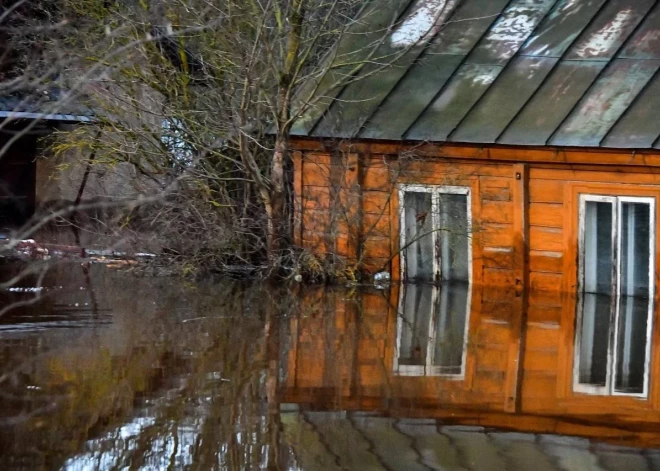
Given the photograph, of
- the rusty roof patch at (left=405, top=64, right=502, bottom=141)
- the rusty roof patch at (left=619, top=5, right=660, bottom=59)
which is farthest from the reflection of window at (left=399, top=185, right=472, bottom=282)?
the rusty roof patch at (left=619, top=5, right=660, bottom=59)

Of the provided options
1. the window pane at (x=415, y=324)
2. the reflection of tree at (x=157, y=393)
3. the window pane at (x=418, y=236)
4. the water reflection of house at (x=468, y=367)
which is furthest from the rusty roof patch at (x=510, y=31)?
the reflection of tree at (x=157, y=393)

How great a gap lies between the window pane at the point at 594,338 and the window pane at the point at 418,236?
2251 mm

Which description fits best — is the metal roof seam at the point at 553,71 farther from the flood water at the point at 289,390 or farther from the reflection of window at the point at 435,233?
the flood water at the point at 289,390

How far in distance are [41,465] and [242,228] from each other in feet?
25.3

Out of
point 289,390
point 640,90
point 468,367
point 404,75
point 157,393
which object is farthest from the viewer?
point 404,75

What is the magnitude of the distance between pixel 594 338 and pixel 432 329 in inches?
68.7

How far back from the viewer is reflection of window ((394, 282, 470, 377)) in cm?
953

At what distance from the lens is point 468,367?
9484mm

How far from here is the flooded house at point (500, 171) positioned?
40.8 feet

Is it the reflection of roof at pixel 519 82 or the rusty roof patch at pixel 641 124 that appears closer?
the rusty roof patch at pixel 641 124

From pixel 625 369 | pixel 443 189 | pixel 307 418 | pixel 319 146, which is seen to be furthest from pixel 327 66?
pixel 307 418

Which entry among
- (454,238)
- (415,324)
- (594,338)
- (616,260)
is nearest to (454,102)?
(454,238)

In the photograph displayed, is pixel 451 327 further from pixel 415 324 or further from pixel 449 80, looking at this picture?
pixel 449 80

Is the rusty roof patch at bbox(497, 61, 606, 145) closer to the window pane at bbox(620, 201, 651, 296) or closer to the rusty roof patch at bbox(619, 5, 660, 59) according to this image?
the rusty roof patch at bbox(619, 5, 660, 59)
